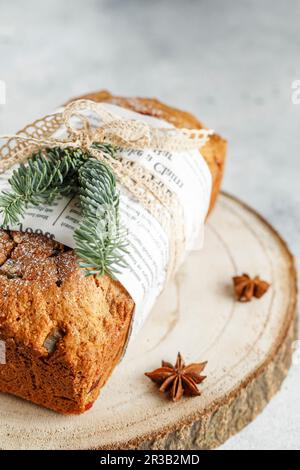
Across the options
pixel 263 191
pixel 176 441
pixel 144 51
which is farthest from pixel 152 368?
pixel 144 51

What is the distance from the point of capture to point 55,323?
1742mm

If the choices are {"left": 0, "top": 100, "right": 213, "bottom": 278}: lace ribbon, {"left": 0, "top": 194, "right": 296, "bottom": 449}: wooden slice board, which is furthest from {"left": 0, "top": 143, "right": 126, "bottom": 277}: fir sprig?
{"left": 0, "top": 194, "right": 296, "bottom": 449}: wooden slice board

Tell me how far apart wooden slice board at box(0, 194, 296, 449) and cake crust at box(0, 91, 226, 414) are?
0.07m

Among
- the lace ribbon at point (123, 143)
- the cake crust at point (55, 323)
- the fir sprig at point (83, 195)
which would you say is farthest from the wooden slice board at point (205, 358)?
the fir sprig at point (83, 195)

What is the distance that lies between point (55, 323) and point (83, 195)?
13.4 inches

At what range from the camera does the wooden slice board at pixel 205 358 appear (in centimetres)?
185

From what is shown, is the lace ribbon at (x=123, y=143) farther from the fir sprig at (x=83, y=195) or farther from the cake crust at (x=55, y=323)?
the cake crust at (x=55, y=323)

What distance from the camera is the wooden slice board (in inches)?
72.9

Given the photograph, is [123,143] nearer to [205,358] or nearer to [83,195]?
[83,195]

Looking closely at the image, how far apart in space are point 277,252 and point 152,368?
27.2 inches

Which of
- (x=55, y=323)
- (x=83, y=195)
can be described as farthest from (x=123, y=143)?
(x=55, y=323)

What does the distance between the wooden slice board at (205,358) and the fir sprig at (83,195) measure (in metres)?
0.37

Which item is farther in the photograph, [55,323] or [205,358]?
[205,358]

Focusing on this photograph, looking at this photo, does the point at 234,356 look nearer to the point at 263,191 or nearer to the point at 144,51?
the point at 263,191
